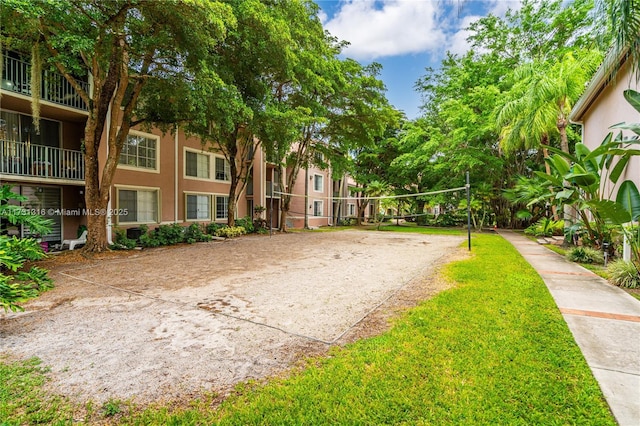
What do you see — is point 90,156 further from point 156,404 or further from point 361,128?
point 361,128

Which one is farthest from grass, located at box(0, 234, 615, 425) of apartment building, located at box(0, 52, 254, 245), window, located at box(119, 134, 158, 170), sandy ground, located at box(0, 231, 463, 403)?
window, located at box(119, 134, 158, 170)

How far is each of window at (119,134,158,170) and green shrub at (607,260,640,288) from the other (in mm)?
15409

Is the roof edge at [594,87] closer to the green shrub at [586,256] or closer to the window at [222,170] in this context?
the green shrub at [586,256]

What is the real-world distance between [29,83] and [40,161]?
2.40 m

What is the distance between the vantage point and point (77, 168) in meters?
10.7

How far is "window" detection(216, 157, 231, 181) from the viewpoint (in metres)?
17.3

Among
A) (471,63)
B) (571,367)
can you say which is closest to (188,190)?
(571,367)

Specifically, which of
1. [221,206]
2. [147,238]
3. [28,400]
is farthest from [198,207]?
[28,400]

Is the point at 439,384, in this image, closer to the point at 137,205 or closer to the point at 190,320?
the point at 190,320

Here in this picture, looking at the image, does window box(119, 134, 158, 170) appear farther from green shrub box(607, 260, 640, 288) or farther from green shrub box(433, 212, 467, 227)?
green shrub box(433, 212, 467, 227)

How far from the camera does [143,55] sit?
8.50m

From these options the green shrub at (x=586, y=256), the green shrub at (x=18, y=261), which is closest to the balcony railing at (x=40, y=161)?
the green shrub at (x=18, y=261)

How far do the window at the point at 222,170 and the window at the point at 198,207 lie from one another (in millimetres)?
1544

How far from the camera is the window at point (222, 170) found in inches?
680
